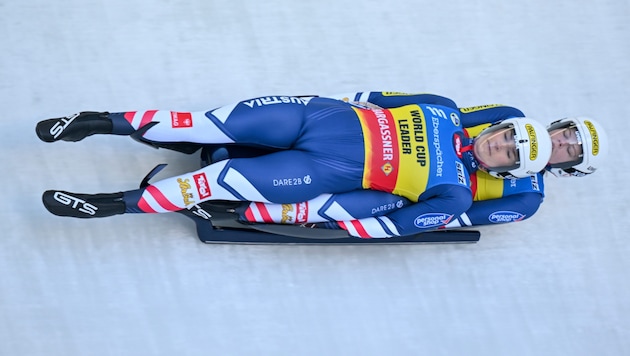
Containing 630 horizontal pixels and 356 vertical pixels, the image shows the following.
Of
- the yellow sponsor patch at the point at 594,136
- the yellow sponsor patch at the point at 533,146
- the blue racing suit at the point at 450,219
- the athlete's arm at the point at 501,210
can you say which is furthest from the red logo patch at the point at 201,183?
the yellow sponsor patch at the point at 594,136

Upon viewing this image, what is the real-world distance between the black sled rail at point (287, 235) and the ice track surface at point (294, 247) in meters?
0.08

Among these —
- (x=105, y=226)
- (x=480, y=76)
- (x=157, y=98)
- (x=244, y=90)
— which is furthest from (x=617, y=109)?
(x=105, y=226)

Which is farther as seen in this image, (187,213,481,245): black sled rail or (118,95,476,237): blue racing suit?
(187,213,481,245): black sled rail

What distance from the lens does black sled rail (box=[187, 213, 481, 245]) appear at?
A: 3.36 m

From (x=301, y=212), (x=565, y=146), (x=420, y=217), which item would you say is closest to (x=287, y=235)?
(x=301, y=212)

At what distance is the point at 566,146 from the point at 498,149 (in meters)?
0.34

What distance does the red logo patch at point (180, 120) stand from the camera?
310 centimetres

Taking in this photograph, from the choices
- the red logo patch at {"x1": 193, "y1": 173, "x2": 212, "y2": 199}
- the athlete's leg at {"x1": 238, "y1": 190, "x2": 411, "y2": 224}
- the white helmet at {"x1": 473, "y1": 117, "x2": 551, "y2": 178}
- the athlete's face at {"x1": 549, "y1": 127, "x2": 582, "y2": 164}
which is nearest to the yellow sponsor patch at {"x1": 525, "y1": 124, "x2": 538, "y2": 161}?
the white helmet at {"x1": 473, "y1": 117, "x2": 551, "y2": 178}

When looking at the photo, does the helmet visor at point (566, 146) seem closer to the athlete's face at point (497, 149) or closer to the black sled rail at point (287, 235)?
the athlete's face at point (497, 149)

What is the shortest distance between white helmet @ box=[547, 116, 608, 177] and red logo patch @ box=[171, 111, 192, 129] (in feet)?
5.53

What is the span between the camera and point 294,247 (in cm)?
359

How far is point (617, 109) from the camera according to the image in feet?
13.5

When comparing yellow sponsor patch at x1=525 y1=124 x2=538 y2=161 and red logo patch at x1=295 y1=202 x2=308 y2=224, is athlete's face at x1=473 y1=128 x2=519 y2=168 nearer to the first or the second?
yellow sponsor patch at x1=525 y1=124 x2=538 y2=161

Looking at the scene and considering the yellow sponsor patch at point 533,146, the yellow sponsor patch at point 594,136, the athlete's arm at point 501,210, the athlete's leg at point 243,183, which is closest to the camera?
the athlete's leg at point 243,183
